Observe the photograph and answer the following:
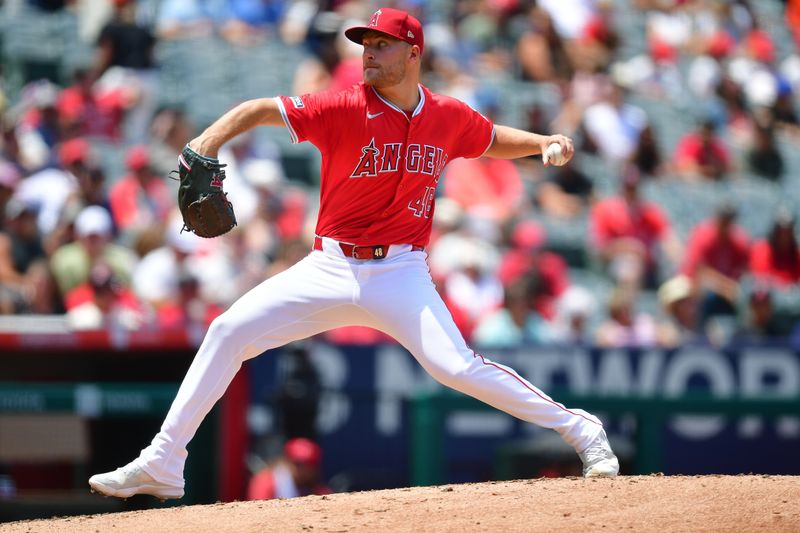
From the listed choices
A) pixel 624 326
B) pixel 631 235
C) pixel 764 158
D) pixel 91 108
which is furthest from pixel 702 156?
pixel 91 108

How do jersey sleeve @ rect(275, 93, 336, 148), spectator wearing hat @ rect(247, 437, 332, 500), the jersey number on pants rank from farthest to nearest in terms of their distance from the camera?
spectator wearing hat @ rect(247, 437, 332, 500) → the jersey number on pants → jersey sleeve @ rect(275, 93, 336, 148)

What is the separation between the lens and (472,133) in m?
5.23

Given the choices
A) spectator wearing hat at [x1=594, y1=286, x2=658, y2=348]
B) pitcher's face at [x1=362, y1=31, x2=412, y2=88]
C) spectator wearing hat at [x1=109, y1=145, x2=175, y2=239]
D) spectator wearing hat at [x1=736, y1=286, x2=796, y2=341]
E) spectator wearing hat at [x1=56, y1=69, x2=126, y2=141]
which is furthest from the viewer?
spectator wearing hat at [x1=56, y1=69, x2=126, y2=141]

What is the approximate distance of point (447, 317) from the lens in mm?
4926

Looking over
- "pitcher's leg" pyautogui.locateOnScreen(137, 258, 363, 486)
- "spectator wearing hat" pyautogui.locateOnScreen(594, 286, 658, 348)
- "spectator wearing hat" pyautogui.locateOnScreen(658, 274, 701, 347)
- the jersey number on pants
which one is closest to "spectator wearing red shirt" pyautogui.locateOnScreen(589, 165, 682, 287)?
"spectator wearing hat" pyautogui.locateOnScreen(658, 274, 701, 347)

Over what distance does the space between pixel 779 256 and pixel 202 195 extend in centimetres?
747

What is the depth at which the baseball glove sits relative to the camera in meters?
4.66

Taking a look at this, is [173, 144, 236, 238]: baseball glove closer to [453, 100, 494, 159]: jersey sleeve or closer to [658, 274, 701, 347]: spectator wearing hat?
[453, 100, 494, 159]: jersey sleeve

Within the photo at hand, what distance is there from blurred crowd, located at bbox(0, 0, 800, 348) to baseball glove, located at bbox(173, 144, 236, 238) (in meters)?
3.15

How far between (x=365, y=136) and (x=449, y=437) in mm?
3495

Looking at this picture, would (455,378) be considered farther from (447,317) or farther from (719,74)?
(719,74)

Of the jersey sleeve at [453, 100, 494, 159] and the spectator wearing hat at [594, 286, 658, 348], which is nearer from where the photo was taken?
the jersey sleeve at [453, 100, 494, 159]

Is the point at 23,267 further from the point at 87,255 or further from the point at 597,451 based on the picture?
the point at 597,451

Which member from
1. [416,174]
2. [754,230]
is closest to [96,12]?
[754,230]
